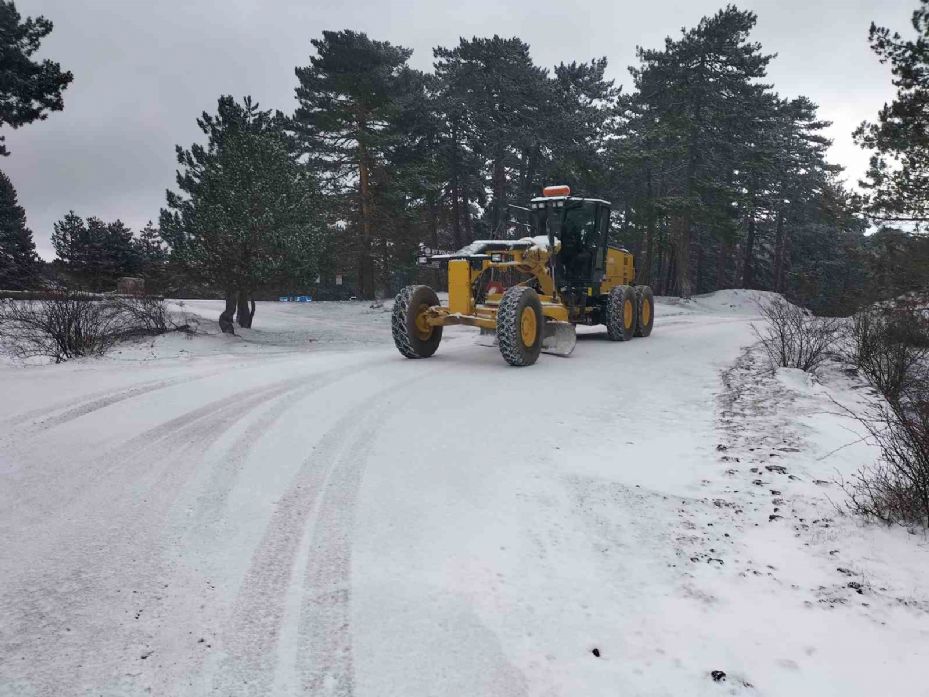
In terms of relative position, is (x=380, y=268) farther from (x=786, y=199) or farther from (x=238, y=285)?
(x=786, y=199)

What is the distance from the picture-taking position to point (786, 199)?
132 feet

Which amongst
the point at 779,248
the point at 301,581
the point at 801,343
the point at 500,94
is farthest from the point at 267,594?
the point at 779,248

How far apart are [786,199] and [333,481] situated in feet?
149

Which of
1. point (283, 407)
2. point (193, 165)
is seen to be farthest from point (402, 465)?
point (193, 165)

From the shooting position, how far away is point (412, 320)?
355 inches

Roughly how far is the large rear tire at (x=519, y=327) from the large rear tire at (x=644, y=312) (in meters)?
5.30

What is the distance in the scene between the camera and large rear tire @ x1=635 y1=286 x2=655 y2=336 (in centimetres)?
1326

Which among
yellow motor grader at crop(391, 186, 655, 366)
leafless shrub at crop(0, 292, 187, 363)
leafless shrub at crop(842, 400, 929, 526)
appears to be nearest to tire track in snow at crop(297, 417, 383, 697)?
leafless shrub at crop(842, 400, 929, 526)

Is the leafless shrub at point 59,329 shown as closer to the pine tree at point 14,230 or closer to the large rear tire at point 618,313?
the large rear tire at point 618,313

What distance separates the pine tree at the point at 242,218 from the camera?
582 inches

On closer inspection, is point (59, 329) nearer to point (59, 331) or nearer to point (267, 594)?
point (59, 331)

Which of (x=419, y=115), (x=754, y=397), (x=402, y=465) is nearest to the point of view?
(x=402, y=465)

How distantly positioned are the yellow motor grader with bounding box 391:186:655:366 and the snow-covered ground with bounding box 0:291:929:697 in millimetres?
3085

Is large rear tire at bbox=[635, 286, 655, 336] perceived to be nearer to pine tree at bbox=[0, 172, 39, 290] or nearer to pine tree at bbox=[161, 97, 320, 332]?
pine tree at bbox=[161, 97, 320, 332]
